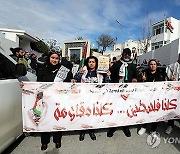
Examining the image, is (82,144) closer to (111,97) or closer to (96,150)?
(96,150)

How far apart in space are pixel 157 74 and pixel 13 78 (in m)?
3.00

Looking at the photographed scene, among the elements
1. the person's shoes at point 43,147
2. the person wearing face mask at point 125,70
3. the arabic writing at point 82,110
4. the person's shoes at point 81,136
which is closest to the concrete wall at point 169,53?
the person wearing face mask at point 125,70

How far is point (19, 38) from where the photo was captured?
81.9 feet

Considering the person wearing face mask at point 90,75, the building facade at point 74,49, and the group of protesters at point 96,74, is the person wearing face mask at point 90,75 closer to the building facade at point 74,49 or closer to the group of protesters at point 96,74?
the group of protesters at point 96,74

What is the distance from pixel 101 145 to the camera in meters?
3.83

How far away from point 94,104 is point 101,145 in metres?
0.78

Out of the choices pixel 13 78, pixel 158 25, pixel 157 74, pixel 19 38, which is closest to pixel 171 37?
pixel 158 25

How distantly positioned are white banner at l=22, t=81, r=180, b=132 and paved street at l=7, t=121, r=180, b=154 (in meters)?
0.34

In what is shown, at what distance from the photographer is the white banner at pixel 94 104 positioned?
11.4ft

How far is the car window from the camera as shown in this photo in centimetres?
299

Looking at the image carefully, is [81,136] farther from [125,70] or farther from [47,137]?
[125,70]

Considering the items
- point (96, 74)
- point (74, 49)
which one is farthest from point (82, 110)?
point (74, 49)

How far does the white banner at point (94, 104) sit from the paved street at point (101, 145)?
34 cm

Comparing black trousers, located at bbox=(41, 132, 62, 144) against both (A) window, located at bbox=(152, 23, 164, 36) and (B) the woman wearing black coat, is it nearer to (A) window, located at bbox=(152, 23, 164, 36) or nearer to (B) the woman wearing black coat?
(B) the woman wearing black coat
